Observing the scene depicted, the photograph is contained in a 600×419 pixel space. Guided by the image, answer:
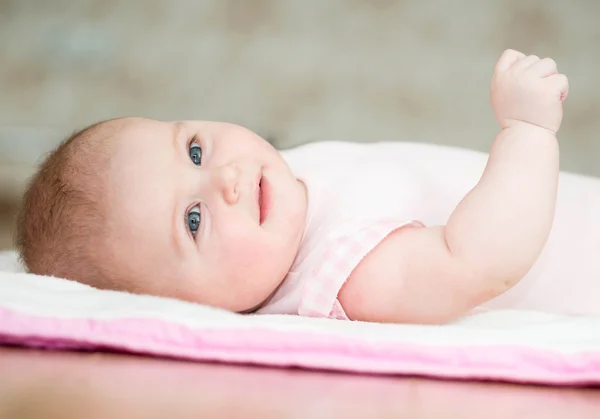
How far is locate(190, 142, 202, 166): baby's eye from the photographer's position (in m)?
1.01

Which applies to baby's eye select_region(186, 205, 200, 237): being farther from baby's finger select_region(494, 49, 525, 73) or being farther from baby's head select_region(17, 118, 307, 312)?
baby's finger select_region(494, 49, 525, 73)

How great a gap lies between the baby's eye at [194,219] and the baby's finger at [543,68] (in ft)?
1.56

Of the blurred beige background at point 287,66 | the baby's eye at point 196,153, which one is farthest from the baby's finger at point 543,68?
the blurred beige background at point 287,66

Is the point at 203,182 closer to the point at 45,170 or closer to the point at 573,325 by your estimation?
the point at 45,170

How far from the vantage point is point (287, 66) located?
194cm

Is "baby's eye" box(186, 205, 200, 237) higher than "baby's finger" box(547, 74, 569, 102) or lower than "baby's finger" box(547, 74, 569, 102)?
lower

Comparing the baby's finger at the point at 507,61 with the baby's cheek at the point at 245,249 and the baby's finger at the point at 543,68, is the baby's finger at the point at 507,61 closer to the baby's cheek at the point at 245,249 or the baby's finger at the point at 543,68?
the baby's finger at the point at 543,68

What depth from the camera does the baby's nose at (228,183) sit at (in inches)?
36.4

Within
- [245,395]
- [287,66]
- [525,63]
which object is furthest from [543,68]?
[287,66]

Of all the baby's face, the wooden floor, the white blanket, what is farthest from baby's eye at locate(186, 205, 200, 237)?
the wooden floor

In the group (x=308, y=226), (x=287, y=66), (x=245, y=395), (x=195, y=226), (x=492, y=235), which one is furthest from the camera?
(x=287, y=66)

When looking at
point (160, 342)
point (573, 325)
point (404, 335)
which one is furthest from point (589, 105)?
point (160, 342)

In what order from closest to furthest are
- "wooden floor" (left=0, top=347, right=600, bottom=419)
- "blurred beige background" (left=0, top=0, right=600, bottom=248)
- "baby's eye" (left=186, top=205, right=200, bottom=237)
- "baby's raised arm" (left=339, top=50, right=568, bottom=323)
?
"wooden floor" (left=0, top=347, right=600, bottom=419) < "baby's raised arm" (left=339, top=50, right=568, bottom=323) < "baby's eye" (left=186, top=205, right=200, bottom=237) < "blurred beige background" (left=0, top=0, right=600, bottom=248)

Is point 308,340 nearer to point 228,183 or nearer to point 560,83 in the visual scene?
point 228,183
